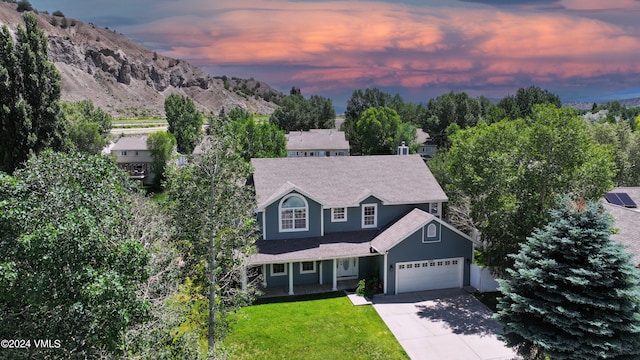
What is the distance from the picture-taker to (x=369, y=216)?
86.0 ft

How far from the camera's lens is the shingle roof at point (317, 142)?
2598 inches

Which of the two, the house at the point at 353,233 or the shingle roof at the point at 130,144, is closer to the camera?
the house at the point at 353,233

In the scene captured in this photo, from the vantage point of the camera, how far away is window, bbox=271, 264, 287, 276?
2416 centimetres

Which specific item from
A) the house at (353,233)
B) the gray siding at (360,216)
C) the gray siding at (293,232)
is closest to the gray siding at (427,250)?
the house at (353,233)

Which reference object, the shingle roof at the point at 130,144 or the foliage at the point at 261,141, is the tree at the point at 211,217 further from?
the shingle roof at the point at 130,144

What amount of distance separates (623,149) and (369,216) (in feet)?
108

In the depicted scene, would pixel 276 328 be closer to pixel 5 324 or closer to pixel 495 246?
pixel 495 246

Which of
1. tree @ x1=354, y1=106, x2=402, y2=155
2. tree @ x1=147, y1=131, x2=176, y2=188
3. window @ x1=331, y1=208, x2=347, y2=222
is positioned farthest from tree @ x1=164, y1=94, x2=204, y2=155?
window @ x1=331, y1=208, x2=347, y2=222

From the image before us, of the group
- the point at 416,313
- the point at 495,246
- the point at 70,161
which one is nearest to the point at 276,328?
the point at 416,313

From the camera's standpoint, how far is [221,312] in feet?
41.9

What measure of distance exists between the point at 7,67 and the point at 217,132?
61.6ft

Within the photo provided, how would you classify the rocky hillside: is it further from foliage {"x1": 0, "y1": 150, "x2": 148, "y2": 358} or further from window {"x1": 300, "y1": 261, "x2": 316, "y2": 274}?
foliage {"x1": 0, "y1": 150, "x2": 148, "y2": 358}

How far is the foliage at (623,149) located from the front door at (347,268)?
100 ft

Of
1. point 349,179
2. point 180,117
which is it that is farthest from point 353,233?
point 180,117
